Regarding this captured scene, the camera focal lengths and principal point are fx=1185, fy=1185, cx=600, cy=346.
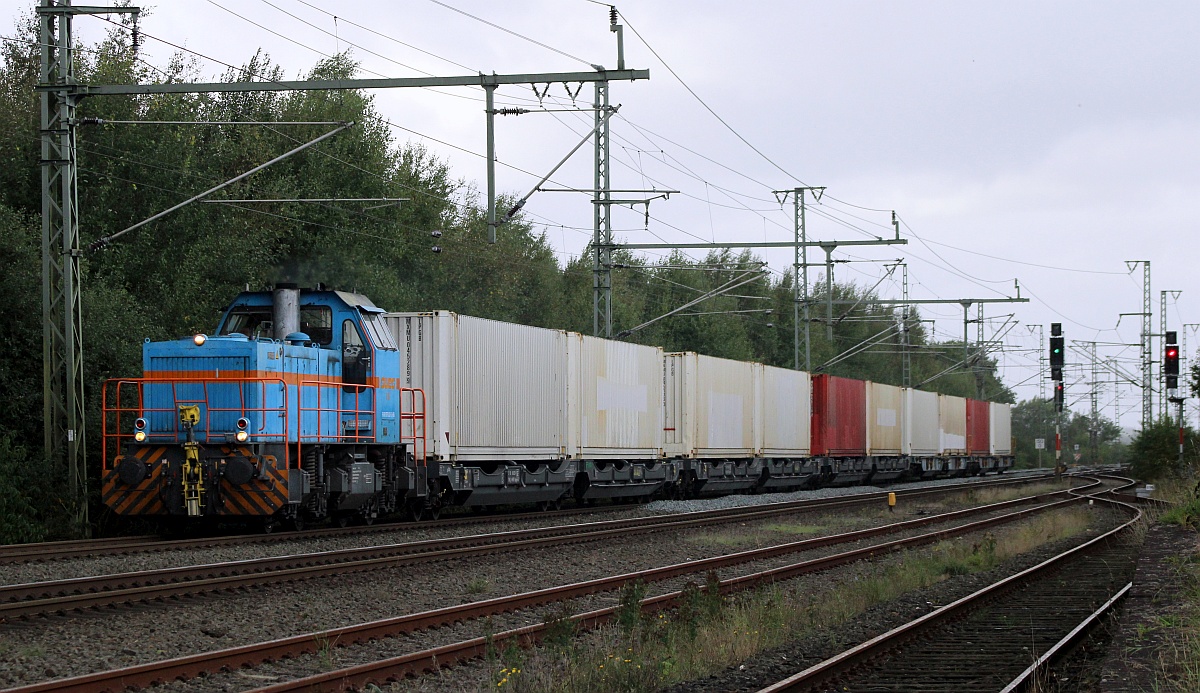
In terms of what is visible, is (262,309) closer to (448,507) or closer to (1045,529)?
(448,507)

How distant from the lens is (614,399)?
25.6 meters

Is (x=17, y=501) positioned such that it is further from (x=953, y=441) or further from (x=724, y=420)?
(x=953, y=441)

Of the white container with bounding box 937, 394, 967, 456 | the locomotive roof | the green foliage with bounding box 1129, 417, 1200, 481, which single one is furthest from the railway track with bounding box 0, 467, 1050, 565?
the white container with bounding box 937, 394, 967, 456

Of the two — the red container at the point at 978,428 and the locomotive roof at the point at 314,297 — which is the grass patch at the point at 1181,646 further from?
the red container at the point at 978,428

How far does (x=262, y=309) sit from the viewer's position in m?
17.2

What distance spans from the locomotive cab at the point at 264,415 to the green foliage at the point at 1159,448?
1275 inches

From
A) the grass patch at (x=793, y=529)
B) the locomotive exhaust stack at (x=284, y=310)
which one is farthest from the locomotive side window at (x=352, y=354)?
the grass patch at (x=793, y=529)

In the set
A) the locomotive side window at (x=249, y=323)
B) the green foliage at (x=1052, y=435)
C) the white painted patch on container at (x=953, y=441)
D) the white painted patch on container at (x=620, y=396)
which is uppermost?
the locomotive side window at (x=249, y=323)

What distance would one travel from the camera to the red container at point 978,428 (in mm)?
54969

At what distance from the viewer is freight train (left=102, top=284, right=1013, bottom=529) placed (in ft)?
52.3

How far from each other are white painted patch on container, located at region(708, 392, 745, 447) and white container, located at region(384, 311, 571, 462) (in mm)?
7451

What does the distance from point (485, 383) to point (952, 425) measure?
115 feet

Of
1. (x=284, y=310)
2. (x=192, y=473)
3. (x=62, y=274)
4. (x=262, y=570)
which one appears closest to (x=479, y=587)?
(x=262, y=570)

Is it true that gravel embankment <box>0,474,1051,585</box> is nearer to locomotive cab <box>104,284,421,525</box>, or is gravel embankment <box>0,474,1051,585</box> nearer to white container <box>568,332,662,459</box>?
locomotive cab <box>104,284,421,525</box>
